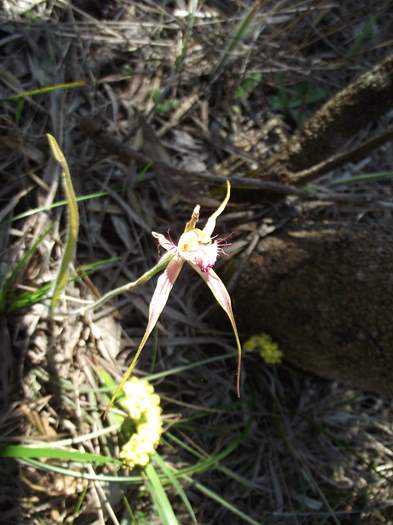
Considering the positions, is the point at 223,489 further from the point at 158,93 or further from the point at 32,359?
the point at 158,93

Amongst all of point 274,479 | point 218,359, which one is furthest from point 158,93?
point 274,479

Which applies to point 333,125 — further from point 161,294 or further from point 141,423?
point 141,423

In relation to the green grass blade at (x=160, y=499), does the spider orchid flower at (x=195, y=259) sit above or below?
above

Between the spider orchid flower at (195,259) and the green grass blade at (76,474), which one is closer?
the spider orchid flower at (195,259)

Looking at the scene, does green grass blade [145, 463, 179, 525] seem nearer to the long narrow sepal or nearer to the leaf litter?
the leaf litter

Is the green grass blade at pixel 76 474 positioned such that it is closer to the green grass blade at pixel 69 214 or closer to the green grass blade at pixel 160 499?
the green grass blade at pixel 160 499

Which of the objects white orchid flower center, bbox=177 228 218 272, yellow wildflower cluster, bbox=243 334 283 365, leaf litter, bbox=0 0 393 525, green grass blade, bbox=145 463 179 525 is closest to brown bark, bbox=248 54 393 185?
leaf litter, bbox=0 0 393 525

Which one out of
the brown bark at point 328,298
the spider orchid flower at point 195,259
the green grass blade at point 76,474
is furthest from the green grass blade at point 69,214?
the brown bark at point 328,298
